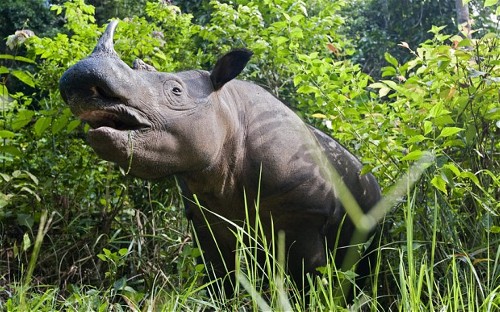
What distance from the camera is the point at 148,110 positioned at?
117 inches

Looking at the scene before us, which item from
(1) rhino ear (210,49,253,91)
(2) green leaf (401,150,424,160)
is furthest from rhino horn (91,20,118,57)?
(2) green leaf (401,150,424,160)

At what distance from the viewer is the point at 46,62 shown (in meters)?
4.77

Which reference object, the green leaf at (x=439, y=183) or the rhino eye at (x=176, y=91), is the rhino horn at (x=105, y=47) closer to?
the rhino eye at (x=176, y=91)

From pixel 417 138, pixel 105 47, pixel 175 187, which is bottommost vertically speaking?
pixel 175 187

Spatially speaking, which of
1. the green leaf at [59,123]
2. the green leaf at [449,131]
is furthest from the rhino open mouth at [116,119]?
the green leaf at [59,123]

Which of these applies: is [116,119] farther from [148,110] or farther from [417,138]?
[417,138]

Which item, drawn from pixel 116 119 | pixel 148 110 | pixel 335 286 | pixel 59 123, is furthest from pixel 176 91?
pixel 59 123

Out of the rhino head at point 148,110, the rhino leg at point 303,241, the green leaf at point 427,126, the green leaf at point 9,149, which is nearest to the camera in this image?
the rhino head at point 148,110

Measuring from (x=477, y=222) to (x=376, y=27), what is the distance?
1262 cm

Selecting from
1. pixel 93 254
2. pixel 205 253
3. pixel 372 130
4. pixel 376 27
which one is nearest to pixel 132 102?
pixel 205 253

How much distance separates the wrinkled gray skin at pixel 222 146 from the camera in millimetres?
2850

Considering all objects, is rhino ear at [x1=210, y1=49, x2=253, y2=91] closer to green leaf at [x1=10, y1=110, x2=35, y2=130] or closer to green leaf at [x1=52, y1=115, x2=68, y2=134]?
green leaf at [x1=52, y1=115, x2=68, y2=134]

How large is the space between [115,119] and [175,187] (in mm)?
1853

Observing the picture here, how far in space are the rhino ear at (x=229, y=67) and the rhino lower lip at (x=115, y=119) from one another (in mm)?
423
